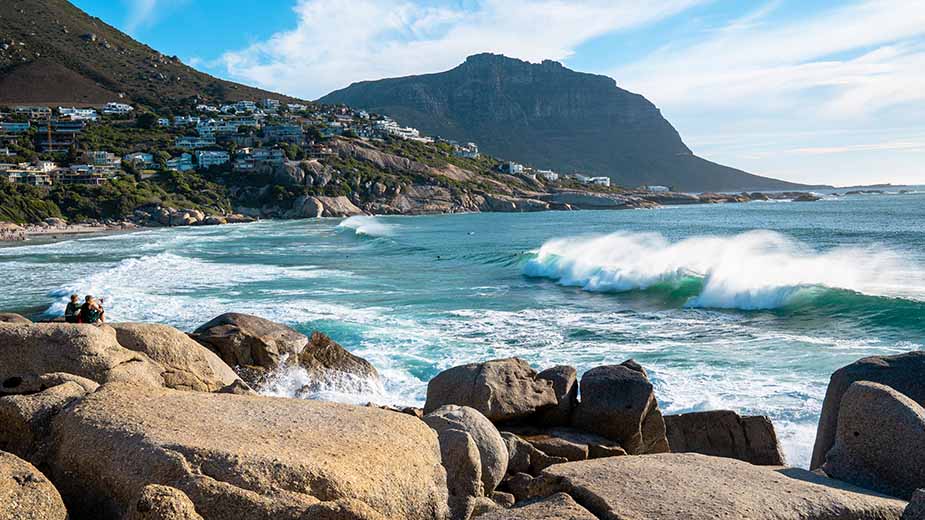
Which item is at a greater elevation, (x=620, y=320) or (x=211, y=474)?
(x=211, y=474)

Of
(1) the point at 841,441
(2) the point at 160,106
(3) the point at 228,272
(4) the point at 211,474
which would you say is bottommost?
(3) the point at 228,272

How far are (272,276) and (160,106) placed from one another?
139707 mm

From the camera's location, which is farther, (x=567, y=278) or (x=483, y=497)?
(x=567, y=278)

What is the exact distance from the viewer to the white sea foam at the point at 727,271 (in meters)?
23.2

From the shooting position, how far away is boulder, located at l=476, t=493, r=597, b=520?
4.18 m

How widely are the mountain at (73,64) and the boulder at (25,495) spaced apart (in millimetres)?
154444

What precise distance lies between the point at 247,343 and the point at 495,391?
5740 millimetres

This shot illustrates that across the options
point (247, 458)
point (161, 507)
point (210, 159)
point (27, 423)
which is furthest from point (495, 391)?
point (210, 159)

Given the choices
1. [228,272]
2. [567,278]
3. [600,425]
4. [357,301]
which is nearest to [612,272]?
[567,278]

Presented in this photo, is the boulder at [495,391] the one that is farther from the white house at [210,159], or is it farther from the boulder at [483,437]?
the white house at [210,159]

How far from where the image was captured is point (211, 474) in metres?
3.96

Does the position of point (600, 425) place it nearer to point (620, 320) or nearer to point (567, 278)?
point (620, 320)

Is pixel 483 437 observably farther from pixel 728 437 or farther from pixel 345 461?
pixel 728 437

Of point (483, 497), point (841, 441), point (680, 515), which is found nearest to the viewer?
point (680, 515)
